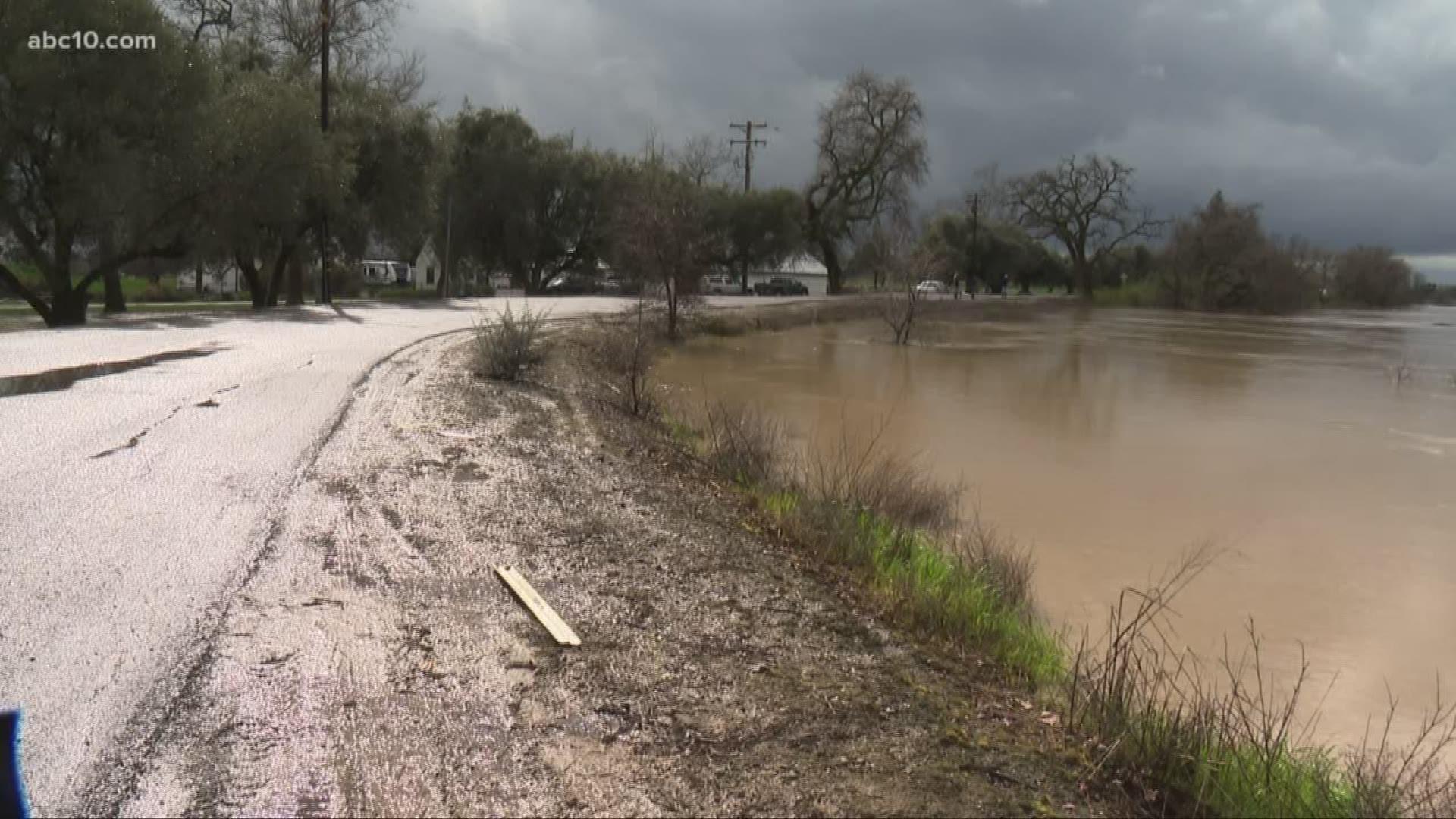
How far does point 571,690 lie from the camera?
181 inches

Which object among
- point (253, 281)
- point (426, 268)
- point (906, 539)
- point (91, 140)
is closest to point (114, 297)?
point (253, 281)

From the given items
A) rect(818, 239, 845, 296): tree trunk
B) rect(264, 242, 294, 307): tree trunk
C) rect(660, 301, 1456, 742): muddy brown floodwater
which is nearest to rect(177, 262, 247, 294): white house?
rect(264, 242, 294, 307): tree trunk

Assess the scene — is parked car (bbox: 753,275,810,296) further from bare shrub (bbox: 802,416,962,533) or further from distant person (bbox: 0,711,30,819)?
distant person (bbox: 0,711,30,819)

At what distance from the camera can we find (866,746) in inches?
167

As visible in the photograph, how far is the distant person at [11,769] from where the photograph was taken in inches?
135

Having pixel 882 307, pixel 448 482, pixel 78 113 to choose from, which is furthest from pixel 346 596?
pixel 882 307

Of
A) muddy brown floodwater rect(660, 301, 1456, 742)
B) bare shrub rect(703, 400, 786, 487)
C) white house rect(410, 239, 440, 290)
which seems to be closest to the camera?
muddy brown floodwater rect(660, 301, 1456, 742)

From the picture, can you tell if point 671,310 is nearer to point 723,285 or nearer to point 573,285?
point 573,285

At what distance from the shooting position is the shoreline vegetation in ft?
13.6

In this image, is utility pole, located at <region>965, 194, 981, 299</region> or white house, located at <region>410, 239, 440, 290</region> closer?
white house, located at <region>410, 239, 440, 290</region>

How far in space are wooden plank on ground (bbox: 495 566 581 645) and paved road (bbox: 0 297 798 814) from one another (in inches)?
55.0

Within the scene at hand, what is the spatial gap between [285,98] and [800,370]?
623 inches

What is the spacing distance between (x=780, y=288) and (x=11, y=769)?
245 feet

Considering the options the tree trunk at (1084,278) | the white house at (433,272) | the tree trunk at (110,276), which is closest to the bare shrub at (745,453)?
the tree trunk at (110,276)
